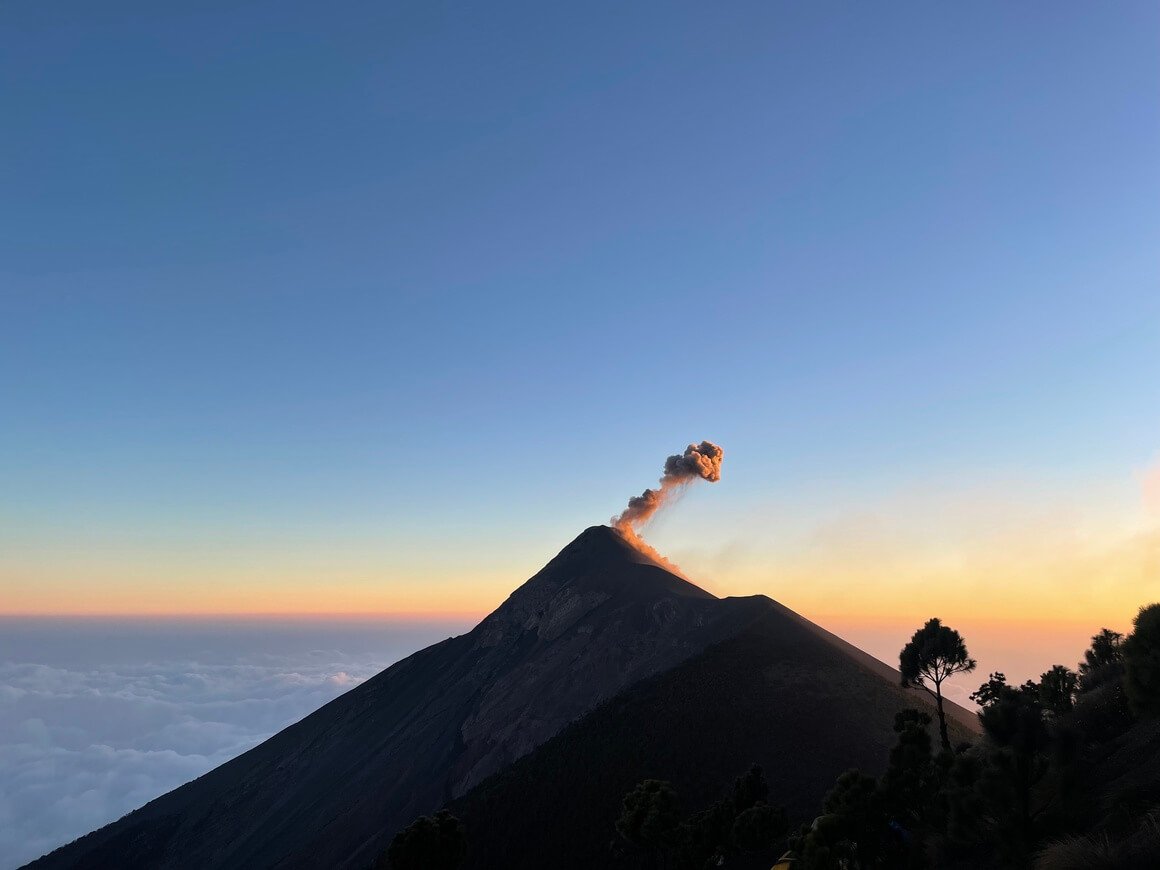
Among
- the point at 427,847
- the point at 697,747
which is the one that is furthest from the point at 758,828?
the point at 697,747

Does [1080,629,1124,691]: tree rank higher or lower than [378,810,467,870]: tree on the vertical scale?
higher

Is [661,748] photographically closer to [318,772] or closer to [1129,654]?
[1129,654]

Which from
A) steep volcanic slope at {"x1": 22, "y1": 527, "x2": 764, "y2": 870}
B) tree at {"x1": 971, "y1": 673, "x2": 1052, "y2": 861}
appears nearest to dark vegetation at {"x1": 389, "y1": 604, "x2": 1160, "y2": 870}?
tree at {"x1": 971, "y1": 673, "x2": 1052, "y2": 861}

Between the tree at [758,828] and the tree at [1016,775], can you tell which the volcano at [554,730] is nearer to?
the tree at [758,828]

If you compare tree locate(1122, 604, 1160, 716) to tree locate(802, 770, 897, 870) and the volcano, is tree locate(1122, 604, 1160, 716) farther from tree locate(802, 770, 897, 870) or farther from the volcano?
the volcano

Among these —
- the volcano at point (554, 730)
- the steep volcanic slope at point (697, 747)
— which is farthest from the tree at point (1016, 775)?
the volcano at point (554, 730)

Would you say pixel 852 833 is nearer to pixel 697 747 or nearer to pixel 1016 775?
pixel 1016 775
